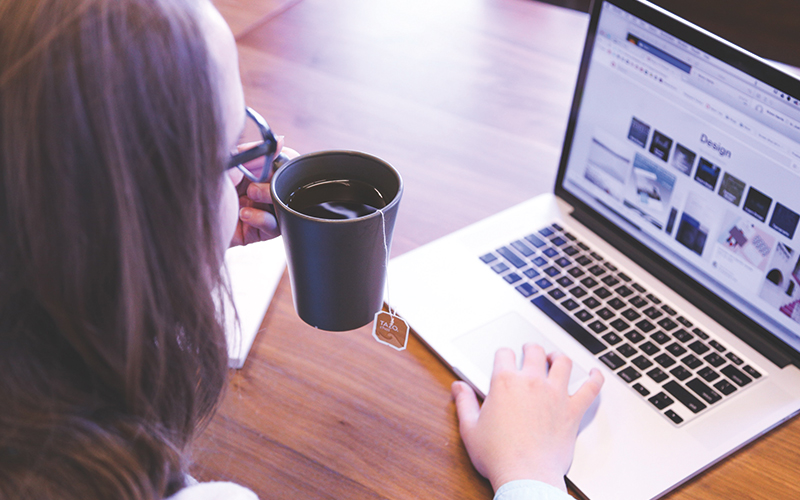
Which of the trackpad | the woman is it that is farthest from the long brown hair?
the trackpad

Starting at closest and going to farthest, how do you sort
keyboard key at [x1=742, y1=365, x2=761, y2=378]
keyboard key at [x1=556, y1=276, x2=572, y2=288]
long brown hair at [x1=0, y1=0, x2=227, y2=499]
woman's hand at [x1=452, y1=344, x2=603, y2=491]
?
long brown hair at [x1=0, y1=0, x2=227, y2=499] < woman's hand at [x1=452, y1=344, x2=603, y2=491] < keyboard key at [x1=742, y1=365, x2=761, y2=378] < keyboard key at [x1=556, y1=276, x2=572, y2=288]

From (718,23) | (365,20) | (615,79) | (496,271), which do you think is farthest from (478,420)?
(718,23)

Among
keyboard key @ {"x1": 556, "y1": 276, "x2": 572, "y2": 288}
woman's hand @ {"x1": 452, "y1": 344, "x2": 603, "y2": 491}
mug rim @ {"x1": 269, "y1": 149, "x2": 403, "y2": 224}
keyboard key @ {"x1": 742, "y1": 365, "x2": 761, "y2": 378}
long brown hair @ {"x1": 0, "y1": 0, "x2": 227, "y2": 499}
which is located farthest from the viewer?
keyboard key @ {"x1": 556, "y1": 276, "x2": 572, "y2": 288}

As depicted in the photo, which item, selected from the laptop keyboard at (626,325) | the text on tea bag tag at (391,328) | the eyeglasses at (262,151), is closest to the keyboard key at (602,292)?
the laptop keyboard at (626,325)

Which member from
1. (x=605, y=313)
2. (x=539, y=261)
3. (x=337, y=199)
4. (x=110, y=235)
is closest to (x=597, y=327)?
(x=605, y=313)

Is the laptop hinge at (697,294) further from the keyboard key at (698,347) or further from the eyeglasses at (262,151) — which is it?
the eyeglasses at (262,151)

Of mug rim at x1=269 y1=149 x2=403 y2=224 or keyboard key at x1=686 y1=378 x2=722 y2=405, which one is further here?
keyboard key at x1=686 y1=378 x2=722 y2=405

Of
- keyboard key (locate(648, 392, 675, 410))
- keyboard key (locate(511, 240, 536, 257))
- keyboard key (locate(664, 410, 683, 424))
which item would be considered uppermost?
keyboard key (locate(511, 240, 536, 257))

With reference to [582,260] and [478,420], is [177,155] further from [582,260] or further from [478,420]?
[582,260]

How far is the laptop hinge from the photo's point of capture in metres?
0.71

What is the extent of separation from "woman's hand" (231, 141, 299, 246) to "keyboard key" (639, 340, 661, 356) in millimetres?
436

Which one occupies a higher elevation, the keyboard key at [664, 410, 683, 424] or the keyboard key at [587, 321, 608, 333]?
the keyboard key at [587, 321, 608, 333]

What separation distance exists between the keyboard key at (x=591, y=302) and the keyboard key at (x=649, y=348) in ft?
0.25

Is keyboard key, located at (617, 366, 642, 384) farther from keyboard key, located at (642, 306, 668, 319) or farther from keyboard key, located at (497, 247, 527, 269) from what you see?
keyboard key, located at (497, 247, 527, 269)
